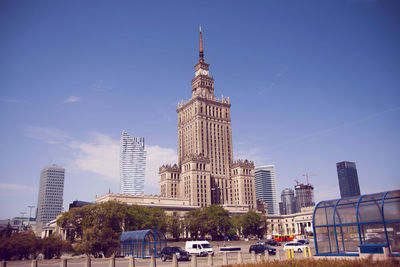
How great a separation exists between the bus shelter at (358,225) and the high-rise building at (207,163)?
394ft

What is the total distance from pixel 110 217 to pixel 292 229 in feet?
428

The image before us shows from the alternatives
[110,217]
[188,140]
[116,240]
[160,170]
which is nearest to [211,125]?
[188,140]

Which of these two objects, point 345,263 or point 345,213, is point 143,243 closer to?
point 345,213

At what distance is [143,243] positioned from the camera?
54125 mm

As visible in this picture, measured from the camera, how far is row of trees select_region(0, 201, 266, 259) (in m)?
57.2

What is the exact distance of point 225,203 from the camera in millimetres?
164375

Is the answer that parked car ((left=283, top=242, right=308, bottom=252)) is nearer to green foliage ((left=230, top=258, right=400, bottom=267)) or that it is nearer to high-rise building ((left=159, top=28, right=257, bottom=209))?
green foliage ((left=230, top=258, right=400, bottom=267))

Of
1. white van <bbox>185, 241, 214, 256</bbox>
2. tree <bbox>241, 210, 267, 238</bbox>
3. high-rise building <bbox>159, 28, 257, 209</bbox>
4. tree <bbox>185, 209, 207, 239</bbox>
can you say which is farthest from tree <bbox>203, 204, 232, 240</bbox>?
white van <bbox>185, 241, 214, 256</bbox>

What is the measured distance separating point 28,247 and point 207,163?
110 m

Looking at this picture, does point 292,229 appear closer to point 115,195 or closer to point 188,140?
point 188,140

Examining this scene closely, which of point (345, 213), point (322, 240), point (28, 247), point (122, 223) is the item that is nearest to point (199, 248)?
point (322, 240)

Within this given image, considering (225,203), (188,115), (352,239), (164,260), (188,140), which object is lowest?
(164,260)

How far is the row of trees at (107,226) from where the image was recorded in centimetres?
5716

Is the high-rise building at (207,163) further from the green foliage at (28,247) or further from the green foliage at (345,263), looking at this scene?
the green foliage at (345,263)
